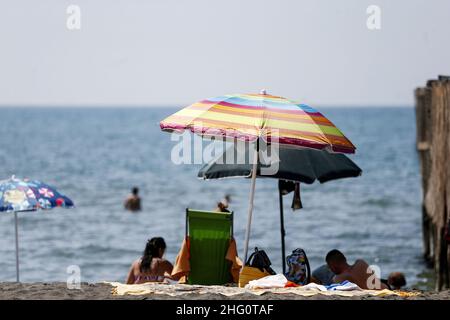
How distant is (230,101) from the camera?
32.8 ft

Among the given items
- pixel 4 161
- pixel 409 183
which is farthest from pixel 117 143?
→ pixel 409 183

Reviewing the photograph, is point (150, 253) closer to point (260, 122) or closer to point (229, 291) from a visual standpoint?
point (229, 291)

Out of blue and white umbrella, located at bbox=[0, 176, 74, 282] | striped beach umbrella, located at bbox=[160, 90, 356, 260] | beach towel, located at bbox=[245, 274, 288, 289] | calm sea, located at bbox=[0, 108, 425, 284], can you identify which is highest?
striped beach umbrella, located at bbox=[160, 90, 356, 260]

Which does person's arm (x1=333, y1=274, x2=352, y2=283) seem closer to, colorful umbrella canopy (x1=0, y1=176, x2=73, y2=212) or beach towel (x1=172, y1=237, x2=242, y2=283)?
beach towel (x1=172, y1=237, x2=242, y2=283)

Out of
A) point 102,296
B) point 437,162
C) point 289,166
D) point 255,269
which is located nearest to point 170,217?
point 437,162

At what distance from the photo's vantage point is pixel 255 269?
31.7 ft

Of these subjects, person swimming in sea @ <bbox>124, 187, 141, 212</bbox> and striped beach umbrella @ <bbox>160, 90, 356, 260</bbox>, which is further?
person swimming in sea @ <bbox>124, 187, 141, 212</bbox>

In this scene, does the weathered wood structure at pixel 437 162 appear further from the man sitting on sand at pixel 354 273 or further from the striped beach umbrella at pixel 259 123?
the striped beach umbrella at pixel 259 123

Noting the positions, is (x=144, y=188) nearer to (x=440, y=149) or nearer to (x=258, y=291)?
(x=440, y=149)

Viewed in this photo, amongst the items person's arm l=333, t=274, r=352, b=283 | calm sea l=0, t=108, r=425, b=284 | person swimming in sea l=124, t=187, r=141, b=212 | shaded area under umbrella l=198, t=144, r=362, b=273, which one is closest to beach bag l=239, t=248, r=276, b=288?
person's arm l=333, t=274, r=352, b=283

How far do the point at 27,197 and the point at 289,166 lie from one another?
286cm

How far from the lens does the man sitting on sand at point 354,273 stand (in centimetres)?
1013

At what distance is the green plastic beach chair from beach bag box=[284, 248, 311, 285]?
623mm

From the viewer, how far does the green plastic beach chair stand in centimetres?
998
